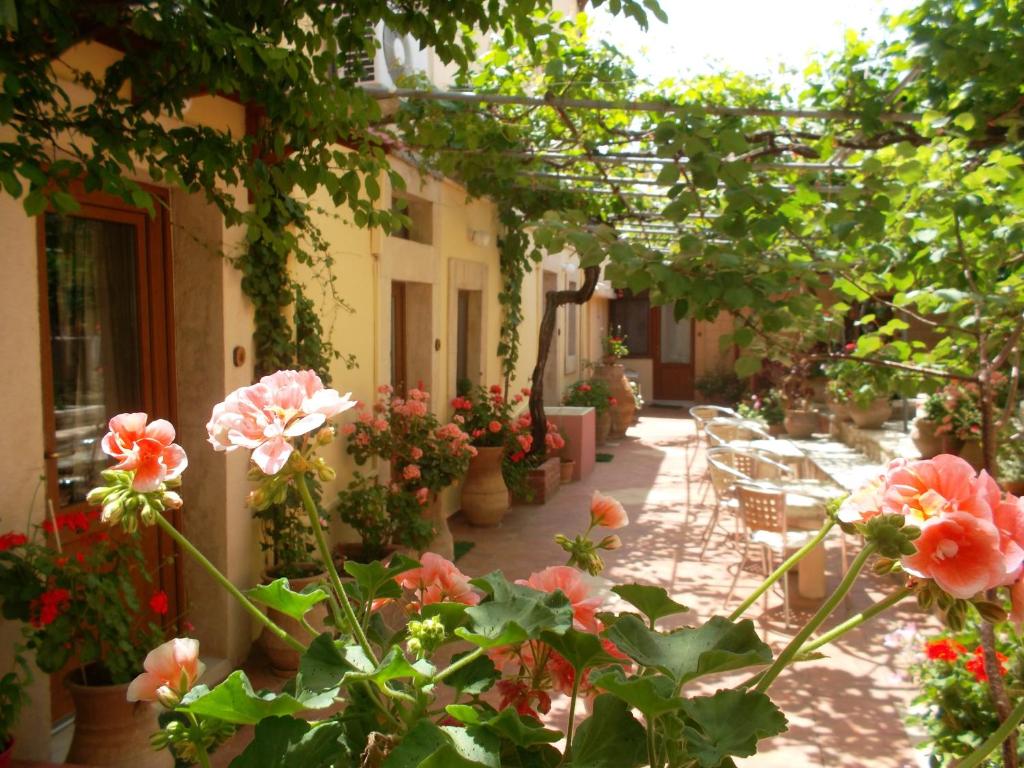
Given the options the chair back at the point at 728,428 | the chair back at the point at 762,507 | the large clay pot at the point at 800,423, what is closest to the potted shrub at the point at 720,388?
the large clay pot at the point at 800,423

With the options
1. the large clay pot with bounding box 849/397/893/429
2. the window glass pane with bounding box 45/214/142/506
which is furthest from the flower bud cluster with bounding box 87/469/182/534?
the large clay pot with bounding box 849/397/893/429

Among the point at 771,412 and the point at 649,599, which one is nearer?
the point at 649,599

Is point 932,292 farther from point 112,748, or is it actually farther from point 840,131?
point 112,748

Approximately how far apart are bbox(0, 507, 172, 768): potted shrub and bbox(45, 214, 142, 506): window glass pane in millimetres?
584

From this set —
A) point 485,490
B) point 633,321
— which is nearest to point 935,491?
point 485,490

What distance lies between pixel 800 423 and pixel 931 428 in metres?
4.50

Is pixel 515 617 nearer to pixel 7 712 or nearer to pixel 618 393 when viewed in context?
pixel 7 712

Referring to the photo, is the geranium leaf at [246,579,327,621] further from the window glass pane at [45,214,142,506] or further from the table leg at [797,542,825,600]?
the table leg at [797,542,825,600]

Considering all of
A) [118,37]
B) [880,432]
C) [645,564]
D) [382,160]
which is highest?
[118,37]

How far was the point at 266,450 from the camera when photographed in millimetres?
737

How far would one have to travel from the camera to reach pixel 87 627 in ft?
9.27

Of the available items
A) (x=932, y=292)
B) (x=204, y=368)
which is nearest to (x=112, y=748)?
(x=204, y=368)

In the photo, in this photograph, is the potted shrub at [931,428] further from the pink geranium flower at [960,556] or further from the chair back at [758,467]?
the pink geranium flower at [960,556]

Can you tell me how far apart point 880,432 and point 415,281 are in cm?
626
